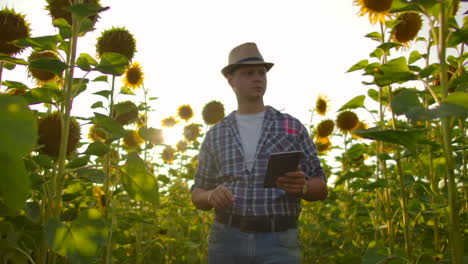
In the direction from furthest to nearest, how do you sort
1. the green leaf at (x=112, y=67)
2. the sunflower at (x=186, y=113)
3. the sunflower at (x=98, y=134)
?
the sunflower at (x=186, y=113), the sunflower at (x=98, y=134), the green leaf at (x=112, y=67)

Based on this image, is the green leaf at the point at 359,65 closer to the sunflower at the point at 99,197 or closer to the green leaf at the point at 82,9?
the green leaf at the point at 82,9

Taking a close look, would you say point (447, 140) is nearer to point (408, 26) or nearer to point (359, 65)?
point (359, 65)

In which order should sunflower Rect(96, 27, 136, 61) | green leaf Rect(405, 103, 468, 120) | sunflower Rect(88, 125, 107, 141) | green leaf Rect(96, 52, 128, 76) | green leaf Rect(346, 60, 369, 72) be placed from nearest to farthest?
1. green leaf Rect(405, 103, 468, 120)
2. green leaf Rect(96, 52, 128, 76)
3. green leaf Rect(346, 60, 369, 72)
4. sunflower Rect(88, 125, 107, 141)
5. sunflower Rect(96, 27, 136, 61)

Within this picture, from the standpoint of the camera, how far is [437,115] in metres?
0.87

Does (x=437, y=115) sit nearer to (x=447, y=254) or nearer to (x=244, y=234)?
(x=447, y=254)

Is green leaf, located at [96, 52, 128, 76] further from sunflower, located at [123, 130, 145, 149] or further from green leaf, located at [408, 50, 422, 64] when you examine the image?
sunflower, located at [123, 130, 145, 149]

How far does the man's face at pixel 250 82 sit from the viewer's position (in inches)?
111

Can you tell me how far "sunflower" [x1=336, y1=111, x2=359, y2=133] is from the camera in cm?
493

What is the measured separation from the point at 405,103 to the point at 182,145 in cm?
512

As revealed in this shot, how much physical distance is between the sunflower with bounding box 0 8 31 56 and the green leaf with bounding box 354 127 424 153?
5.75 feet

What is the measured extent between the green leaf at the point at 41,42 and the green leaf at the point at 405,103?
51.0 inches

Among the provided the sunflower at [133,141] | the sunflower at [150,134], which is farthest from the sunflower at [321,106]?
the sunflower at [150,134]

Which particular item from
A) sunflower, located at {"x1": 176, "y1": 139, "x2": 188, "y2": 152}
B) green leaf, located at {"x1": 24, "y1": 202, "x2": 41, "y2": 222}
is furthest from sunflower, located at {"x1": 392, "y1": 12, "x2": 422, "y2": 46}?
sunflower, located at {"x1": 176, "y1": 139, "x2": 188, "y2": 152}

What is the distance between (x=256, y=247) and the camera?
2350 millimetres
